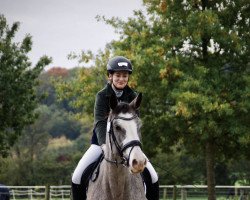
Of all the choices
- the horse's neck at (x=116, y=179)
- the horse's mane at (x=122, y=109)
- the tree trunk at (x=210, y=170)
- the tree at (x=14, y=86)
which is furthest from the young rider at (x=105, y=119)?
the tree at (x=14, y=86)

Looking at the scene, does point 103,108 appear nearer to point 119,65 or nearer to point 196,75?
point 119,65

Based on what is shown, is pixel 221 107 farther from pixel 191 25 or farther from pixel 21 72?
pixel 21 72

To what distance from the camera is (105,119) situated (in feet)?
22.9

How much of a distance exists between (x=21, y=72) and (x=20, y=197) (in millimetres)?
15126

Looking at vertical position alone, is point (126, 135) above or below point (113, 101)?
below

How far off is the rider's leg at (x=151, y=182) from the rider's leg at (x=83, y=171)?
2.17 feet

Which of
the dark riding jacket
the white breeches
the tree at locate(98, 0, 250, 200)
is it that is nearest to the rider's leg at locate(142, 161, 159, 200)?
the white breeches

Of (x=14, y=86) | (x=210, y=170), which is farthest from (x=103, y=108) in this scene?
(x=14, y=86)

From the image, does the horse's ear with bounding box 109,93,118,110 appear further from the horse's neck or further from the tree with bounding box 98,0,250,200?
the tree with bounding box 98,0,250,200

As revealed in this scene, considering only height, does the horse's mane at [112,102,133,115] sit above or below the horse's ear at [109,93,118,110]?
below

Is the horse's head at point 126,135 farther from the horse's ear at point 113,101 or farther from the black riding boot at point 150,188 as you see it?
the black riding boot at point 150,188

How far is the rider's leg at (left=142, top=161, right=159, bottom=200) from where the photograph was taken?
7.64m

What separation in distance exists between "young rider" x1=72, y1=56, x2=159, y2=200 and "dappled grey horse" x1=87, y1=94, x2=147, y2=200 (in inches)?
10.2

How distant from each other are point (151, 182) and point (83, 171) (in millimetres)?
878
